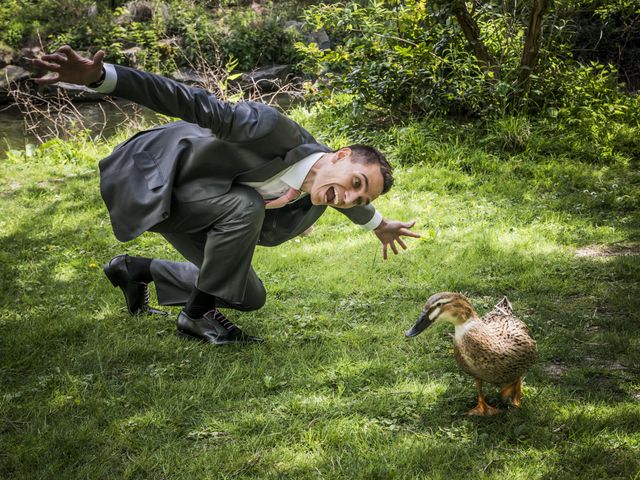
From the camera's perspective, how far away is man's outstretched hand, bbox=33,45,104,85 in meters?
2.58

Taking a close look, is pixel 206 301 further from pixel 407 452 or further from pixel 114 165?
pixel 407 452

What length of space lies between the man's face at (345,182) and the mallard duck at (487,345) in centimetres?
66

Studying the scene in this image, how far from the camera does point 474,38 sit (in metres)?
7.34

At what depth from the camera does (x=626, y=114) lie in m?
7.37

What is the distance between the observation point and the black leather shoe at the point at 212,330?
142 inches

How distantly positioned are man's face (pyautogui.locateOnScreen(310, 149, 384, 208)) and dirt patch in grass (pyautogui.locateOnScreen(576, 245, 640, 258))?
232cm

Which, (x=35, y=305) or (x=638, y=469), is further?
(x=35, y=305)

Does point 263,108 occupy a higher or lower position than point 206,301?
higher

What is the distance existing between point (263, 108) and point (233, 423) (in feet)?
4.94

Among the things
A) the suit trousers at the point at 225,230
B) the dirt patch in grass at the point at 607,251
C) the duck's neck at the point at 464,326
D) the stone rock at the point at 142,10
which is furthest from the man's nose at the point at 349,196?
the stone rock at the point at 142,10

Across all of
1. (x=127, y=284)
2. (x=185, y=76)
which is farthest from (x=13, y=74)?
(x=127, y=284)

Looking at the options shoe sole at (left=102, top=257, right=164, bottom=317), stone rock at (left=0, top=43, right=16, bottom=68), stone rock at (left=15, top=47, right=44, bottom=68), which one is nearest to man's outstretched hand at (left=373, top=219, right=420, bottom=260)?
shoe sole at (left=102, top=257, right=164, bottom=317)

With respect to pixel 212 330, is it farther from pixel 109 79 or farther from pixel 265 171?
pixel 109 79

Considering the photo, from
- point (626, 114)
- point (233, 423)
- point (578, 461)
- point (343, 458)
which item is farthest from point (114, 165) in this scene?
point (626, 114)
